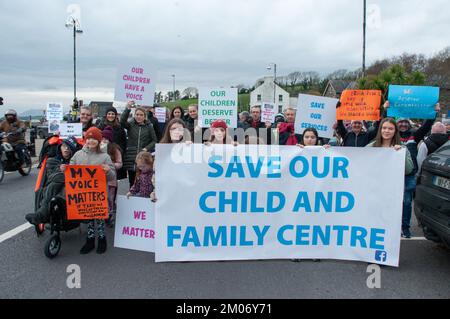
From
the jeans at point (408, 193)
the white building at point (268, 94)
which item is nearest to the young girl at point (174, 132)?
the jeans at point (408, 193)

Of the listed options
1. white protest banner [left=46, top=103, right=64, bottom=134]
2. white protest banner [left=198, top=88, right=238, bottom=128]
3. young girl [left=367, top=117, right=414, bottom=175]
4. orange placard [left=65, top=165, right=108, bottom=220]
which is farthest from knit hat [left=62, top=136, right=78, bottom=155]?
white protest banner [left=46, top=103, right=64, bottom=134]

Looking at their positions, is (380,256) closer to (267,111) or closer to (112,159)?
(112,159)

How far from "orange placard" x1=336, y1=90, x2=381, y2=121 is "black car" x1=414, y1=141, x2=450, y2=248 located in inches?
48.4

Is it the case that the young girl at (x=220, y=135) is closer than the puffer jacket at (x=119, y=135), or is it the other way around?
the young girl at (x=220, y=135)

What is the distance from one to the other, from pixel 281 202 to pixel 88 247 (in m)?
2.41

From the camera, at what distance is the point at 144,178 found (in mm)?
4574

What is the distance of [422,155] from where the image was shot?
594cm

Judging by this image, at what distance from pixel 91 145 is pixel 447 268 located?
176 inches

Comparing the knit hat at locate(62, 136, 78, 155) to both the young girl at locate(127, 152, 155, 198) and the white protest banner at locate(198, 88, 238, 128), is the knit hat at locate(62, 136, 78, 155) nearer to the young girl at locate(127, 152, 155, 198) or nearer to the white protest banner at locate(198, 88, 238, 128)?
the young girl at locate(127, 152, 155, 198)

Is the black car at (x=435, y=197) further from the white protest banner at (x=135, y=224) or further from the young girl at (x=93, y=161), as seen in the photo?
the young girl at (x=93, y=161)

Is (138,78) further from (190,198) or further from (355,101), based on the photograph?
(355,101)

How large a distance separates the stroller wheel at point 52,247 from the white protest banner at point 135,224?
0.67 m

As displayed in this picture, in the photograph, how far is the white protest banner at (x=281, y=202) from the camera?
3.85 meters
